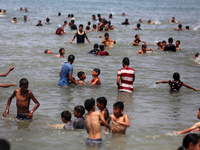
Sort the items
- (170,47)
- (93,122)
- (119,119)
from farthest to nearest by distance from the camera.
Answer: (170,47) < (119,119) < (93,122)

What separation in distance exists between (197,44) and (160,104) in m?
16.6

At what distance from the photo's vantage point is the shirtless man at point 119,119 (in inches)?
303

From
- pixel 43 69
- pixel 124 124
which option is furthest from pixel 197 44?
pixel 124 124

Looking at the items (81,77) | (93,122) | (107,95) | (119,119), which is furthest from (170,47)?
(93,122)

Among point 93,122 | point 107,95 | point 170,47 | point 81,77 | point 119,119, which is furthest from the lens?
point 170,47

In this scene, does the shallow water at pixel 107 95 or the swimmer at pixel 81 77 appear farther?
the swimmer at pixel 81 77

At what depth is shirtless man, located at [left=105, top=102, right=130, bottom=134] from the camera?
769 cm

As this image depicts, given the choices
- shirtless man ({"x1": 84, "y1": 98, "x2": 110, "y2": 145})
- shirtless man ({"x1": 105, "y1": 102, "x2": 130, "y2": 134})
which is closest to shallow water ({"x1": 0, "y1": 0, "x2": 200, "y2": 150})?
shirtless man ({"x1": 105, "y1": 102, "x2": 130, "y2": 134})

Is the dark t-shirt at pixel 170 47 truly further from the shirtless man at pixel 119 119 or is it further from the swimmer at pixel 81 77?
the shirtless man at pixel 119 119

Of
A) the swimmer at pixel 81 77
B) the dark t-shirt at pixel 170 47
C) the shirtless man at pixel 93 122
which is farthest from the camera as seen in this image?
the dark t-shirt at pixel 170 47

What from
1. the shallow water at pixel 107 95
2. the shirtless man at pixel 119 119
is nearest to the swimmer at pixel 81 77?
the shallow water at pixel 107 95

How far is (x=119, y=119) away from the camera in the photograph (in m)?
7.89

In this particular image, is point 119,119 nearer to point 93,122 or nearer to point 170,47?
point 93,122

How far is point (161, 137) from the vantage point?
856cm
